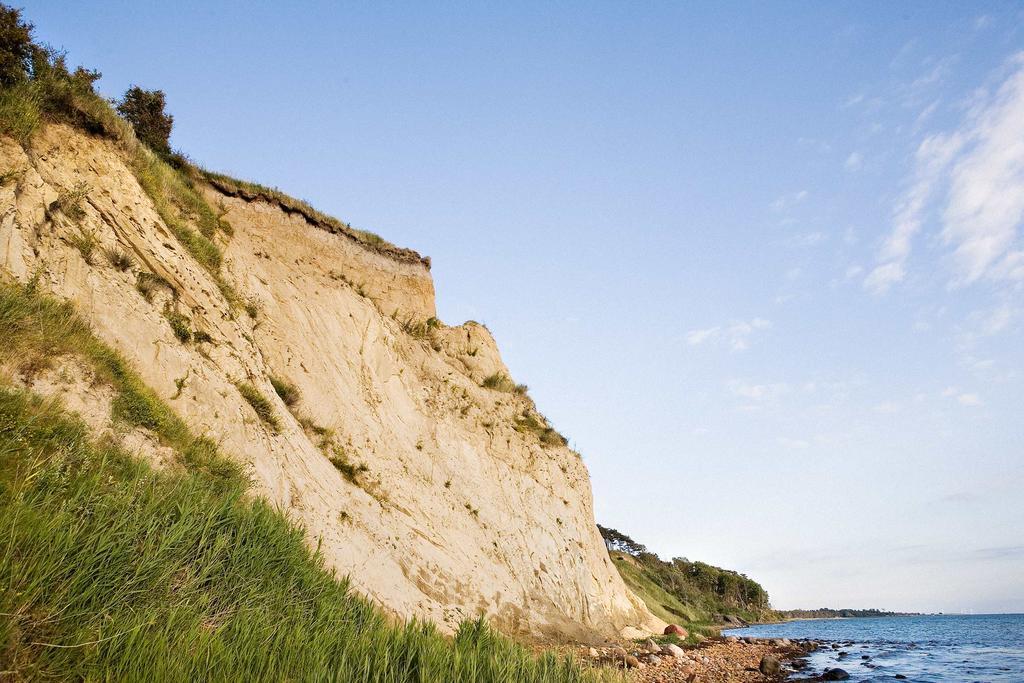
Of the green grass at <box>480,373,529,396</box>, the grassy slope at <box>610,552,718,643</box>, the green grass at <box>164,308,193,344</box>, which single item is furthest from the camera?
the grassy slope at <box>610,552,718,643</box>

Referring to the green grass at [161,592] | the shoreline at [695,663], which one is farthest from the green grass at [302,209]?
the shoreline at [695,663]

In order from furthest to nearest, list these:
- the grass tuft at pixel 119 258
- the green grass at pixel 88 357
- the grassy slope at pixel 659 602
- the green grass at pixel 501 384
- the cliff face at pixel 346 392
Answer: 1. the grassy slope at pixel 659 602
2. the green grass at pixel 501 384
3. the grass tuft at pixel 119 258
4. the cliff face at pixel 346 392
5. the green grass at pixel 88 357

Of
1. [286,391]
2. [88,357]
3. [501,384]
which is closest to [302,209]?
[286,391]

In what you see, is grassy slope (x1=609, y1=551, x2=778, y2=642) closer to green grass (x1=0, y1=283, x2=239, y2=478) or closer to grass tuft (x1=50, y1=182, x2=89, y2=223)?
green grass (x1=0, y1=283, x2=239, y2=478)

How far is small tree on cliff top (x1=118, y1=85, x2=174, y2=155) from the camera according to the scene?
17.5m

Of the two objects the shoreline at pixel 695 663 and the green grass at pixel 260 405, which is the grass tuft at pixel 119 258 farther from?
the shoreline at pixel 695 663

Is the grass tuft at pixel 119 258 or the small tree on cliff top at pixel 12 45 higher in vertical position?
the small tree on cliff top at pixel 12 45

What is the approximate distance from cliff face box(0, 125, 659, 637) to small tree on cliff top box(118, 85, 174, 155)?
2177 mm

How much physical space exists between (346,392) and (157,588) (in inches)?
459

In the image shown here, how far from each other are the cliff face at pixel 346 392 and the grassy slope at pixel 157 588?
1.33 meters

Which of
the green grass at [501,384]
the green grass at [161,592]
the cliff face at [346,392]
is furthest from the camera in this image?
the green grass at [501,384]

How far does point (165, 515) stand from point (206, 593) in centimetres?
99

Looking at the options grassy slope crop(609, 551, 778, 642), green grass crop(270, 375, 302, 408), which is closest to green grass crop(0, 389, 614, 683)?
green grass crop(270, 375, 302, 408)

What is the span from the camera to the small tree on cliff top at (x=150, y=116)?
17500mm
